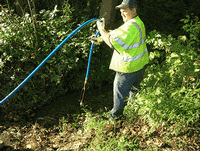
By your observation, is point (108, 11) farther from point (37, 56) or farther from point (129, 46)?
point (129, 46)

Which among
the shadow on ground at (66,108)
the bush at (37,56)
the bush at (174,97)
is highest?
the bush at (37,56)

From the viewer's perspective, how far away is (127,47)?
244 cm

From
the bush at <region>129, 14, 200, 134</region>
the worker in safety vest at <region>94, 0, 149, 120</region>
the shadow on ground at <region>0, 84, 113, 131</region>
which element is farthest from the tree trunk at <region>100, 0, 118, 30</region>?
the worker in safety vest at <region>94, 0, 149, 120</region>

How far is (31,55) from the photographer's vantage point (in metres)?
3.72

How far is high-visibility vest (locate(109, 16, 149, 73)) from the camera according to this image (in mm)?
2373

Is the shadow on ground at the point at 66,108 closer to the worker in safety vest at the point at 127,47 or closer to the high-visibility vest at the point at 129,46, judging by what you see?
the worker in safety vest at the point at 127,47

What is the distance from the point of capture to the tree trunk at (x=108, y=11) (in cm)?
487

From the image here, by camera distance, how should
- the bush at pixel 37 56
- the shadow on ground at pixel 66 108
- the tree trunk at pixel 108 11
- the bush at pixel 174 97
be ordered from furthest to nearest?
1. the tree trunk at pixel 108 11
2. the shadow on ground at pixel 66 108
3. the bush at pixel 37 56
4. the bush at pixel 174 97

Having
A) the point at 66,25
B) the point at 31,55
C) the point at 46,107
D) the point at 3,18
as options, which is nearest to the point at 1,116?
the point at 46,107

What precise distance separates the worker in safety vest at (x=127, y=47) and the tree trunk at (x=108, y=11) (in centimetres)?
245

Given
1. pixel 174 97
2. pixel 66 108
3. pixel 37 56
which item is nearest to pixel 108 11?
pixel 37 56

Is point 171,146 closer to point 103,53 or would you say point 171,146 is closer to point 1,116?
point 103,53

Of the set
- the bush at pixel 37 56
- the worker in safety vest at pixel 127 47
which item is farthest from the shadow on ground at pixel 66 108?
the worker in safety vest at pixel 127 47

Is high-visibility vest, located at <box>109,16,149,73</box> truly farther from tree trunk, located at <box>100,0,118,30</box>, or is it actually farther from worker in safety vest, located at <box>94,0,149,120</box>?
tree trunk, located at <box>100,0,118,30</box>
